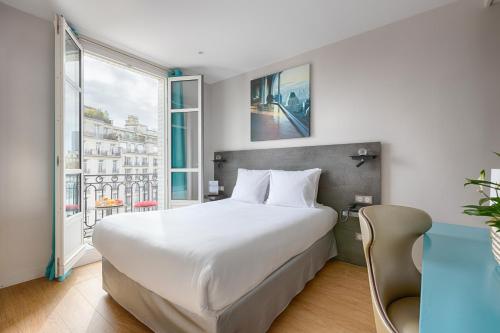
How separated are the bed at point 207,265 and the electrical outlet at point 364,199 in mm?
692

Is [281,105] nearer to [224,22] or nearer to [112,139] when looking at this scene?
[224,22]

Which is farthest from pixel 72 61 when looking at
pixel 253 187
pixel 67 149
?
pixel 253 187

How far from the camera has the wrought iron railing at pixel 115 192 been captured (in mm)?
4094

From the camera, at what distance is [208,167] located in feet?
13.4

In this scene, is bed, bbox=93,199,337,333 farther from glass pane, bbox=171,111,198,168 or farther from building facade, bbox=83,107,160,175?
building facade, bbox=83,107,160,175

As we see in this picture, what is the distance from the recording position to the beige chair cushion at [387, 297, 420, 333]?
0.90 m

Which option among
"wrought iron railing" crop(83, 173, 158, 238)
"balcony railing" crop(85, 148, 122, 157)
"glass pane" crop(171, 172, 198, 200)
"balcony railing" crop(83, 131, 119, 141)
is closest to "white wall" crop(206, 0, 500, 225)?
"glass pane" crop(171, 172, 198, 200)

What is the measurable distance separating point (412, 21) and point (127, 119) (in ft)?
14.8

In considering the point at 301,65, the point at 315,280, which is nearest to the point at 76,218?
the point at 315,280

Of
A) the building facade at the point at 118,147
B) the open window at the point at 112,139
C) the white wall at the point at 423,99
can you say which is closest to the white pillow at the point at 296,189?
the white wall at the point at 423,99

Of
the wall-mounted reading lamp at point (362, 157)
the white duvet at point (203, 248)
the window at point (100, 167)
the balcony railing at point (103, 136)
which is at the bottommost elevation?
the white duvet at point (203, 248)

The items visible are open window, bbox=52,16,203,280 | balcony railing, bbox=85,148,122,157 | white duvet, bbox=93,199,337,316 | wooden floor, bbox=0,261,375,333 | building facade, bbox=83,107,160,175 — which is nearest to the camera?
white duvet, bbox=93,199,337,316

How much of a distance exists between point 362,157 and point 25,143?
357cm

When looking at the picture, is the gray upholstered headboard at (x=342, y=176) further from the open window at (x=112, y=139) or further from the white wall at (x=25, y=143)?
the white wall at (x=25, y=143)
